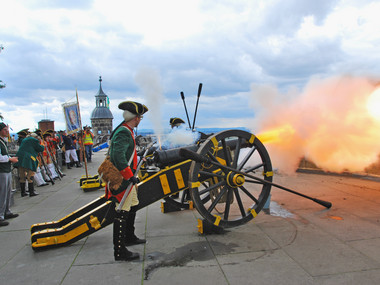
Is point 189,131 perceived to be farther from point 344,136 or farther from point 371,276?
point 344,136

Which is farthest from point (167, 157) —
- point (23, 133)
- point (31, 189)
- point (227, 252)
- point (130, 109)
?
point (23, 133)

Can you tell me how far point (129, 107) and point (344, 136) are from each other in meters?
4.70

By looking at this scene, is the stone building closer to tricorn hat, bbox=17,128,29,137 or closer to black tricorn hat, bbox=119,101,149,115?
tricorn hat, bbox=17,128,29,137

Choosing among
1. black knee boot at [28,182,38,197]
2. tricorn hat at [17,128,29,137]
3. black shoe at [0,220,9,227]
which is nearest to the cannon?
black shoe at [0,220,9,227]

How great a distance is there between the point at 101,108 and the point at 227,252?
157ft

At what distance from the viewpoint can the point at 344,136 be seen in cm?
581

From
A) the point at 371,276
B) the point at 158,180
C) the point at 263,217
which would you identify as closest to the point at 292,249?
the point at 371,276

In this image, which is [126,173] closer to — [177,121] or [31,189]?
[177,121]

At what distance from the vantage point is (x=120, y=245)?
3.01 m

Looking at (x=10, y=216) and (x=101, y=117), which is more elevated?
(x=101, y=117)

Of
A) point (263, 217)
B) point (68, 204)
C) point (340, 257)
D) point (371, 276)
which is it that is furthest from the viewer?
point (68, 204)

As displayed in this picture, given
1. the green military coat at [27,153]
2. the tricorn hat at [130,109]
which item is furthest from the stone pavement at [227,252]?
the green military coat at [27,153]

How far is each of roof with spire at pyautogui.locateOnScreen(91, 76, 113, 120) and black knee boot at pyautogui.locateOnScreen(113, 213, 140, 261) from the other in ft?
149

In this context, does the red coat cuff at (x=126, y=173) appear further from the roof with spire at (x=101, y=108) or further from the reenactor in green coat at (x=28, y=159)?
the roof with spire at (x=101, y=108)
